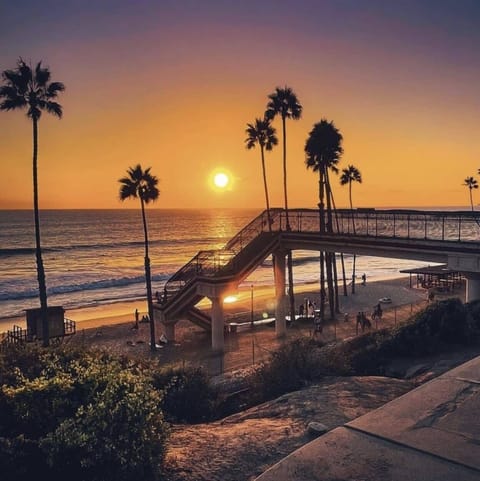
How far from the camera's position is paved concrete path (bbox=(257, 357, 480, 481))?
503 centimetres

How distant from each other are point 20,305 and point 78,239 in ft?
257

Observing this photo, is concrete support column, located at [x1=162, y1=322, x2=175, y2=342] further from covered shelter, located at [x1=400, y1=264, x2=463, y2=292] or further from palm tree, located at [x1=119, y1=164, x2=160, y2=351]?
covered shelter, located at [x1=400, y1=264, x2=463, y2=292]

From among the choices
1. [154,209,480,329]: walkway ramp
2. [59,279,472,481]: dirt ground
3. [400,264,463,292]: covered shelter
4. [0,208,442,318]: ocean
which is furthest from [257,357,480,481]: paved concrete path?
[0,208,442,318]: ocean

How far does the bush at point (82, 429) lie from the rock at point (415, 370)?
7.32 metres

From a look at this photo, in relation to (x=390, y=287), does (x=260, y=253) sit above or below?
above

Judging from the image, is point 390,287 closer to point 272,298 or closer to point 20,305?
point 272,298

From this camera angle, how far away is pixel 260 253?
85.2 ft

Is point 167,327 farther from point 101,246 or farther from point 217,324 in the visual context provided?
point 101,246

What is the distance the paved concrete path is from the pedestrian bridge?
46.4ft

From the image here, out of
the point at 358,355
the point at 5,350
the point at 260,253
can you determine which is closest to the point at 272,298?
the point at 260,253

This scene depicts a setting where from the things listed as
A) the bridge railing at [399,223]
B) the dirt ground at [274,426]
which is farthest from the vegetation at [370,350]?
the bridge railing at [399,223]

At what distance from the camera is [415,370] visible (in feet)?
40.3

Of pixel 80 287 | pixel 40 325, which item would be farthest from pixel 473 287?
pixel 80 287

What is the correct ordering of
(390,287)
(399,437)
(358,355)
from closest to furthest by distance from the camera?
(399,437) < (358,355) < (390,287)
